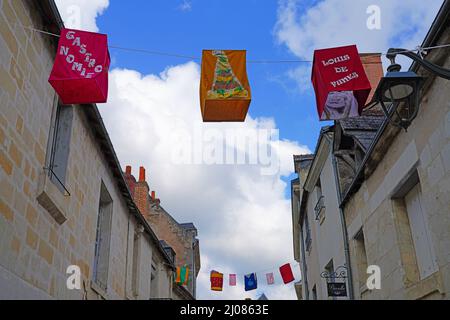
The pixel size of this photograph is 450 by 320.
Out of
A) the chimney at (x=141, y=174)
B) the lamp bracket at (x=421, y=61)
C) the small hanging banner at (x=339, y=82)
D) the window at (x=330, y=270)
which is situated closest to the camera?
the lamp bracket at (x=421, y=61)

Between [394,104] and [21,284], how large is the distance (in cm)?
381

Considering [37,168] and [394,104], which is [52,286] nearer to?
[37,168]

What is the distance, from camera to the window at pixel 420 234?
5.78 m

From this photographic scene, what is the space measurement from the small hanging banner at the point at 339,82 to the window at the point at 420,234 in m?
1.40

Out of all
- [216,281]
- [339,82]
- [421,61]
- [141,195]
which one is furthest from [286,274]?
[421,61]

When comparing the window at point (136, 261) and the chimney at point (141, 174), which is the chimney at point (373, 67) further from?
the chimney at point (141, 174)

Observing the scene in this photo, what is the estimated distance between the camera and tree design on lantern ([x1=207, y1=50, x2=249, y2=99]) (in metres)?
5.80

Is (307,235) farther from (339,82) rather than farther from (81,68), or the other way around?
(81,68)

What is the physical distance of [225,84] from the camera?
5.91 metres

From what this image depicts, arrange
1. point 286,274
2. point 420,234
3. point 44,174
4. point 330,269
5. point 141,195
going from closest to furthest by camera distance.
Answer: point 44,174
point 420,234
point 330,269
point 286,274
point 141,195

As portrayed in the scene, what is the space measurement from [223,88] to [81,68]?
1.72m

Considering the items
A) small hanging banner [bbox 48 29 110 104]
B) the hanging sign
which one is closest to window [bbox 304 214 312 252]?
the hanging sign

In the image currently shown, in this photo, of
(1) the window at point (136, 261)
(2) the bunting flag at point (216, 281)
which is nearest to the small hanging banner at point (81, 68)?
(1) the window at point (136, 261)

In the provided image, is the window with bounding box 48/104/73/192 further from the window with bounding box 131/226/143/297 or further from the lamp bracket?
the window with bounding box 131/226/143/297
